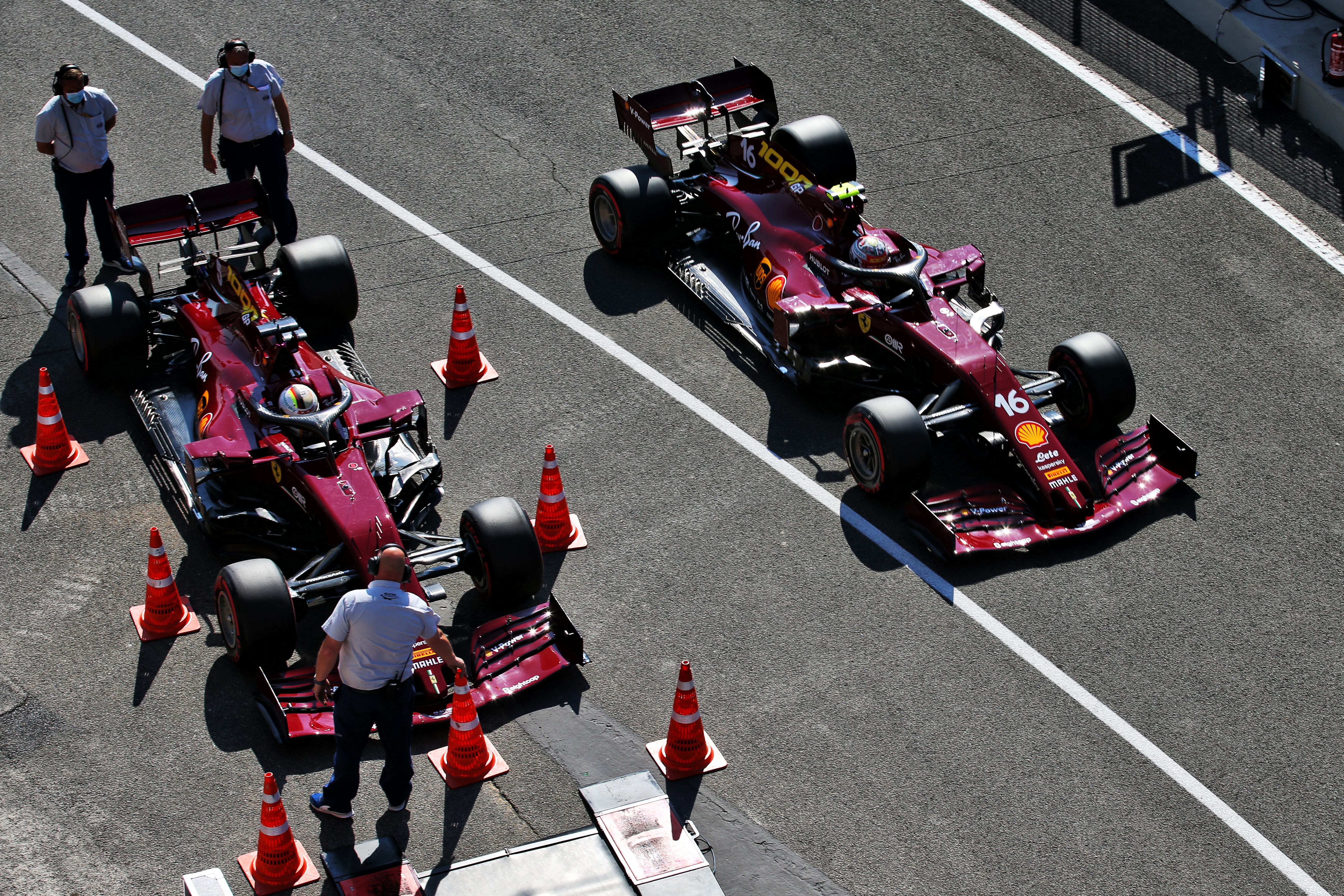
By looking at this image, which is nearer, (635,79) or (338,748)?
(338,748)

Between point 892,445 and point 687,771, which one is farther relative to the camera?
point 892,445

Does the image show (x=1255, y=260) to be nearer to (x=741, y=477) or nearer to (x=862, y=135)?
(x=862, y=135)

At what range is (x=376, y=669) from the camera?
9602 mm

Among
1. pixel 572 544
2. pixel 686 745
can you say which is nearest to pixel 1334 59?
pixel 572 544

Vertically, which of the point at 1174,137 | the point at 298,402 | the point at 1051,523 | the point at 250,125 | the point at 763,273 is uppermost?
the point at 250,125

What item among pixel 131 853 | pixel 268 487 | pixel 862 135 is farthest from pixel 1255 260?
pixel 131 853

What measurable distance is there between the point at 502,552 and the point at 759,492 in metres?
2.56

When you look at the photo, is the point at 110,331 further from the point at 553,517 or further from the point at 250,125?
the point at 553,517

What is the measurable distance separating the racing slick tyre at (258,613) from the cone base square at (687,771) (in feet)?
7.98

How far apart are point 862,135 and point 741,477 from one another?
5913 millimetres

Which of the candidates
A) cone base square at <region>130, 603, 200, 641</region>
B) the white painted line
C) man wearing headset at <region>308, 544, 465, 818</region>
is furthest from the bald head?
the white painted line

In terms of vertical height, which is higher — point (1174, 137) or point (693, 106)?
point (693, 106)

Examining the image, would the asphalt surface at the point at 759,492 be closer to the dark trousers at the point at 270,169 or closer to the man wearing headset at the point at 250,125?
the dark trousers at the point at 270,169

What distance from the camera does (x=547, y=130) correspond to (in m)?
17.9
